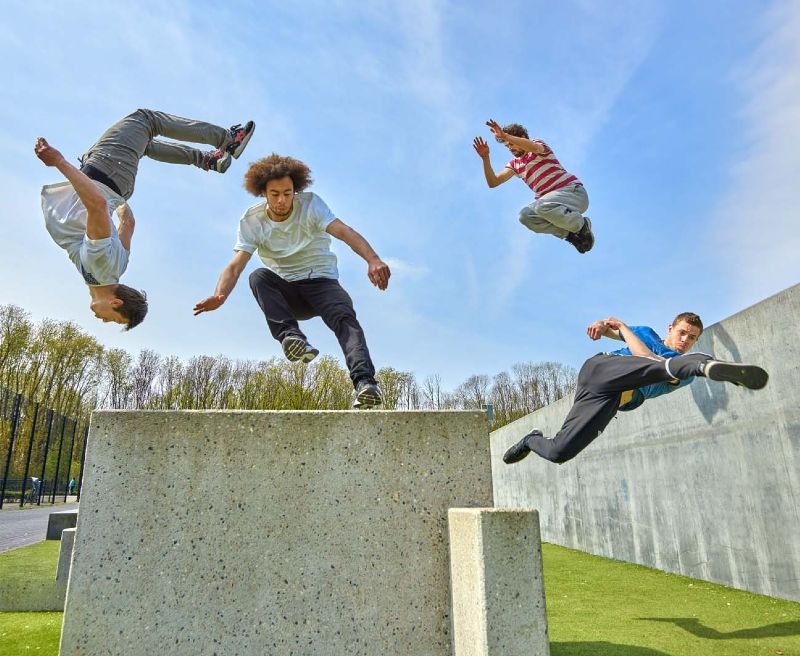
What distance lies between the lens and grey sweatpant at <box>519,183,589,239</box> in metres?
4.94

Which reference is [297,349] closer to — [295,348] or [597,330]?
[295,348]

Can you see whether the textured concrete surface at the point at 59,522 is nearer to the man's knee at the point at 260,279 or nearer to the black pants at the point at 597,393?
the man's knee at the point at 260,279

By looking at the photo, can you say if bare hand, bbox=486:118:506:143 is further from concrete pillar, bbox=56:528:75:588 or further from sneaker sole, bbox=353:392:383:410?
concrete pillar, bbox=56:528:75:588

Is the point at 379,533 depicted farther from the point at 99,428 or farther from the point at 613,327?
the point at 613,327

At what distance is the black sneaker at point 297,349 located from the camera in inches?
143

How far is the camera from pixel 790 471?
4664 millimetres

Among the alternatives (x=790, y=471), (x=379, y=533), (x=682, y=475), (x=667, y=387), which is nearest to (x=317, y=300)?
(x=379, y=533)

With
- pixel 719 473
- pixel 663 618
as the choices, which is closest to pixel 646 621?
pixel 663 618

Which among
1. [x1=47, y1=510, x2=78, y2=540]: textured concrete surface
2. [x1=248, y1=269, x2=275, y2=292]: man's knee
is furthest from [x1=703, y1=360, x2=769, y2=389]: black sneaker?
[x1=47, y1=510, x2=78, y2=540]: textured concrete surface

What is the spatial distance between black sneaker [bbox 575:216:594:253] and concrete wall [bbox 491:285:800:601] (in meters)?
1.57

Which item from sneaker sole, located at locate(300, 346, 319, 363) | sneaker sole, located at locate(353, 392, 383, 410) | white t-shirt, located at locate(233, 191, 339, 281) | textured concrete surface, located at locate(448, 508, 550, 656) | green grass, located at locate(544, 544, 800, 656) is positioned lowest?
green grass, located at locate(544, 544, 800, 656)

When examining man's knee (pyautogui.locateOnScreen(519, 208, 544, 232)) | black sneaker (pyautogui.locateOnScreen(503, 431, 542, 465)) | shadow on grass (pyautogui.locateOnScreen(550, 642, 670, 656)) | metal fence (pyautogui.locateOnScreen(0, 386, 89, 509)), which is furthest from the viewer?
metal fence (pyautogui.locateOnScreen(0, 386, 89, 509))

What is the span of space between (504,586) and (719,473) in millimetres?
4543

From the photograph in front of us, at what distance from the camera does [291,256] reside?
12.7 feet
